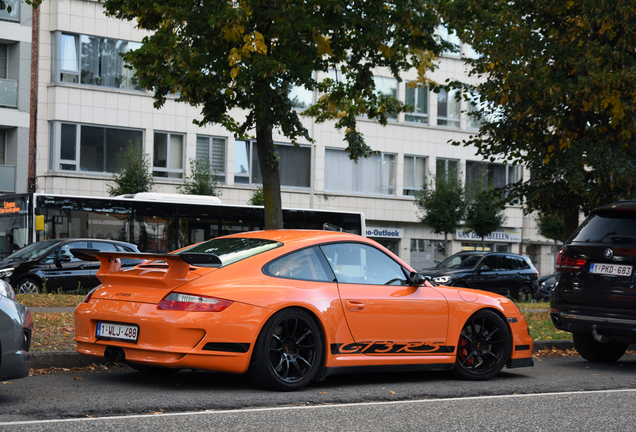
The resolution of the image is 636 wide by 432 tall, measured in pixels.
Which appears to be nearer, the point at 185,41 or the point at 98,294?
the point at 98,294

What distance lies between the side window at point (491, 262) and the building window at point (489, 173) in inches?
595

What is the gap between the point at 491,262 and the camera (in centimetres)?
2528

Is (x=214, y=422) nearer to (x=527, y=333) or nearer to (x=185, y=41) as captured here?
(x=527, y=333)

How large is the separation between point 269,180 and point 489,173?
2877cm

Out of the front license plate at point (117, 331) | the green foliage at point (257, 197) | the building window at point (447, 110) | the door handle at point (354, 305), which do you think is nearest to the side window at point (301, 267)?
the door handle at point (354, 305)

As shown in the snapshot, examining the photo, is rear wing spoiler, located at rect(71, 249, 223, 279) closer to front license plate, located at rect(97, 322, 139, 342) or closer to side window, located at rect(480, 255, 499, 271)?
front license plate, located at rect(97, 322, 139, 342)

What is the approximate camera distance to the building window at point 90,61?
3334 centimetres

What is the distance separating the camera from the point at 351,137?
17.7 m

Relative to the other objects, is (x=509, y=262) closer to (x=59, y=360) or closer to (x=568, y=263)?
Answer: (x=568, y=263)

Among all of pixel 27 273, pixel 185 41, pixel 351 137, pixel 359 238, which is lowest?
pixel 27 273

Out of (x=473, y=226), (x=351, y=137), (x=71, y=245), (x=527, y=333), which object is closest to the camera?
(x=527, y=333)

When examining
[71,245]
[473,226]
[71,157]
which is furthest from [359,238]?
[473,226]

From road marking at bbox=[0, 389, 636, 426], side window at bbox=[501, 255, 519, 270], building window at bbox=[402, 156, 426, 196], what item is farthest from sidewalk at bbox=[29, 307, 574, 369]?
building window at bbox=[402, 156, 426, 196]

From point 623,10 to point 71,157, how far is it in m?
24.4
